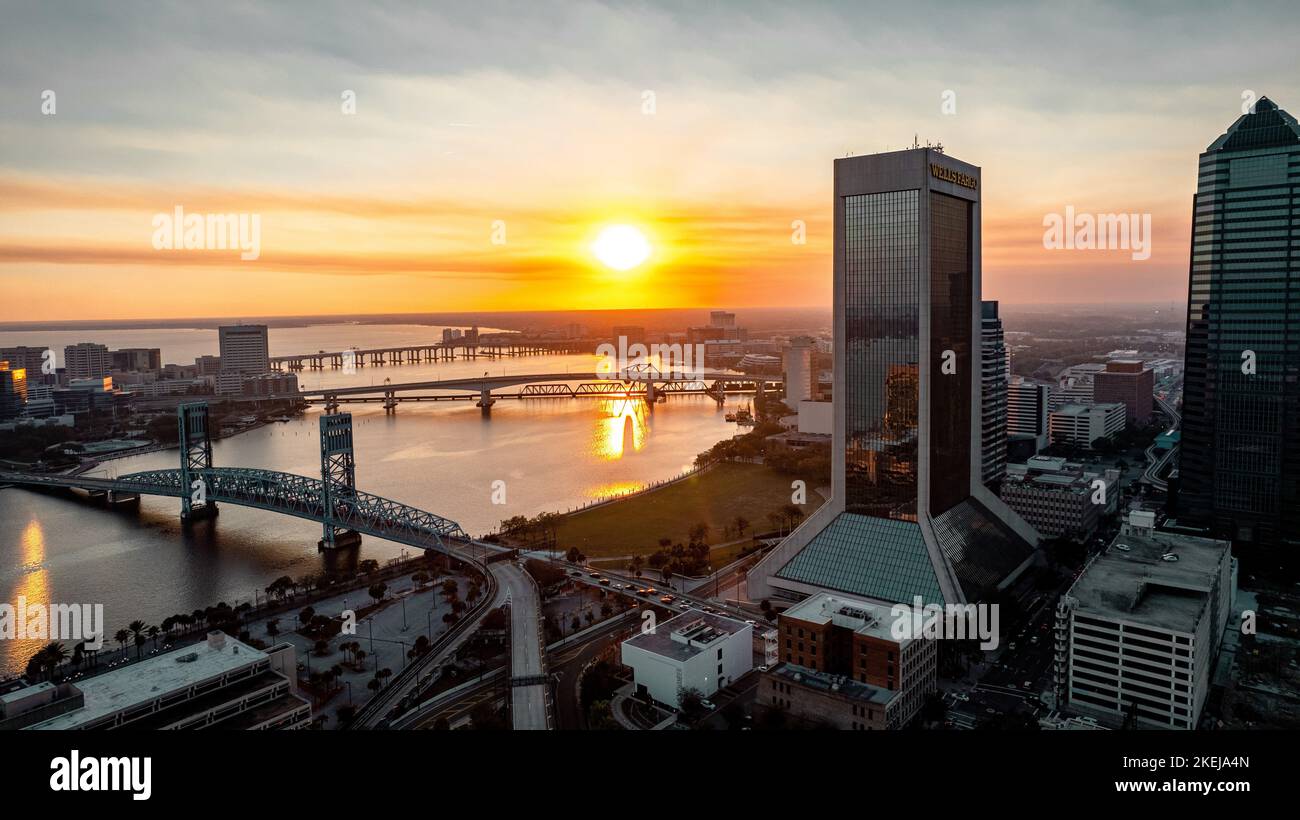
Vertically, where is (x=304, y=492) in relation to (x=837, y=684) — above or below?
above

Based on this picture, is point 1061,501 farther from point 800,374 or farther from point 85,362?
point 85,362

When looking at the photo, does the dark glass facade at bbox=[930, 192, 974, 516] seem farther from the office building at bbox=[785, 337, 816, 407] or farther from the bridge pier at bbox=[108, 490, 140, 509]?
the bridge pier at bbox=[108, 490, 140, 509]

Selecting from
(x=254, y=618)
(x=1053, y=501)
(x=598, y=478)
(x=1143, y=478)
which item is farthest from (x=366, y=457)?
(x=1143, y=478)

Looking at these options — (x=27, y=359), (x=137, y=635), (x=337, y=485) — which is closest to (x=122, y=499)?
(x=337, y=485)

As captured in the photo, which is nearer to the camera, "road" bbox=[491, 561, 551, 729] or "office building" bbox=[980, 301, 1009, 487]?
"road" bbox=[491, 561, 551, 729]

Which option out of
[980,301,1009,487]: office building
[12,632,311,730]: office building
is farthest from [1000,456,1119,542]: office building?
[12,632,311,730]: office building
